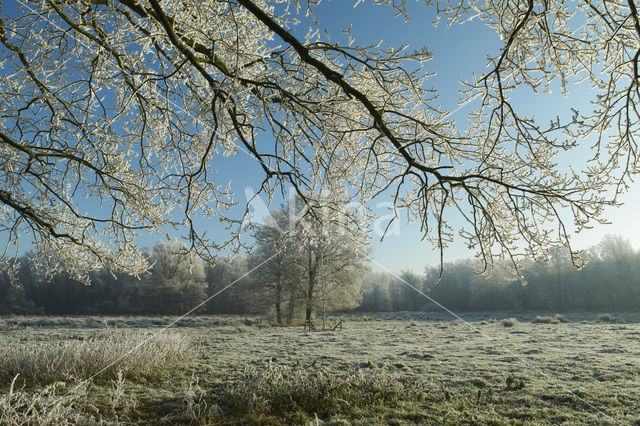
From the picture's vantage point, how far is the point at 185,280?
38.7 meters

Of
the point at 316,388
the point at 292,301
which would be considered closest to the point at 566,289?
the point at 292,301

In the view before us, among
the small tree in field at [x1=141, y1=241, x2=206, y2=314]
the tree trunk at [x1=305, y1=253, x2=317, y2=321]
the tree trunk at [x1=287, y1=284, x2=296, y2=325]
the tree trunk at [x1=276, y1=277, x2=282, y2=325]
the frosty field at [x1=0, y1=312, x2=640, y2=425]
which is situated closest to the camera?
the frosty field at [x1=0, y1=312, x2=640, y2=425]

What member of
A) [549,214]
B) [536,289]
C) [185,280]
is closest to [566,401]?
[549,214]

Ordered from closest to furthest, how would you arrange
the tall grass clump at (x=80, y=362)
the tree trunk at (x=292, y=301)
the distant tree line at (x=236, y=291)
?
the tall grass clump at (x=80, y=362) < the tree trunk at (x=292, y=301) < the distant tree line at (x=236, y=291)

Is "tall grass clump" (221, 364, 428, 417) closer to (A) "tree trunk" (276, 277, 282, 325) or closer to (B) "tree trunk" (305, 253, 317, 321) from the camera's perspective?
(B) "tree trunk" (305, 253, 317, 321)

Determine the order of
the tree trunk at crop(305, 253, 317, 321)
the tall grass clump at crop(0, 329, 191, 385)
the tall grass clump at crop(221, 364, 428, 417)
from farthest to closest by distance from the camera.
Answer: the tree trunk at crop(305, 253, 317, 321)
the tall grass clump at crop(0, 329, 191, 385)
the tall grass clump at crop(221, 364, 428, 417)

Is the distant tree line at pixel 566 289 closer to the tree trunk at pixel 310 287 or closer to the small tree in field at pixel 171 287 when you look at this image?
the tree trunk at pixel 310 287

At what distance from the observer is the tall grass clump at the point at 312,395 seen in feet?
16.8

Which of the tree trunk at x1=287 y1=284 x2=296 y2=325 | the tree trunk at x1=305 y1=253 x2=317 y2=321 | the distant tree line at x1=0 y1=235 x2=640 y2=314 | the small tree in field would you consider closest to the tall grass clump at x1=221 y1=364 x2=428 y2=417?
the tree trunk at x1=305 y1=253 x2=317 y2=321

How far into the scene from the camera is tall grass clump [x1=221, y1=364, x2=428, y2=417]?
202 inches

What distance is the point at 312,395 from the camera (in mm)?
5383

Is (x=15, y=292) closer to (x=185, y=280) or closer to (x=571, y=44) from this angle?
(x=185, y=280)

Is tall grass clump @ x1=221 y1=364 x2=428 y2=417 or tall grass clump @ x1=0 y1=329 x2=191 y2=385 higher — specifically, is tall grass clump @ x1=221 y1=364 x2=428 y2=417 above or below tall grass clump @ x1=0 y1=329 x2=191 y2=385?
below

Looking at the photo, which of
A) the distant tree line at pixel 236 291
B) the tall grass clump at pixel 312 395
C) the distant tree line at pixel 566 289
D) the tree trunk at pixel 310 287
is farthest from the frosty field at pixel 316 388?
the distant tree line at pixel 566 289
